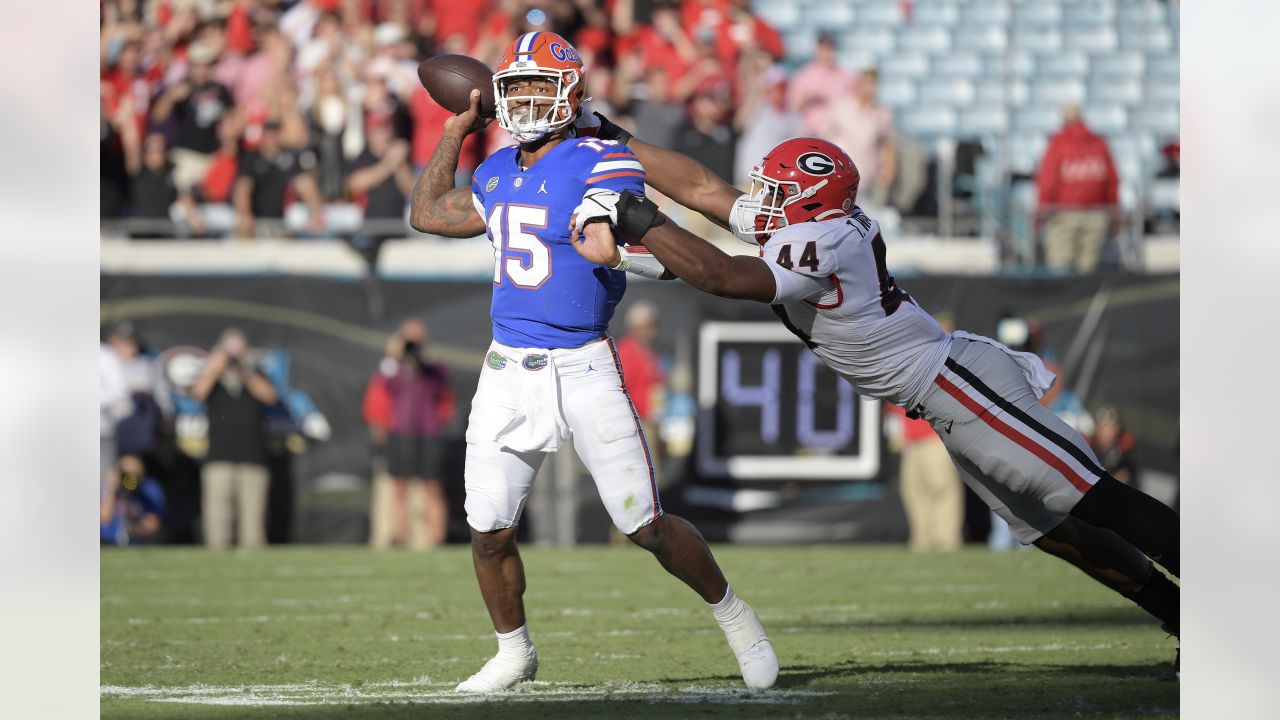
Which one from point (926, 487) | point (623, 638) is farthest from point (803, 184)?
point (926, 487)

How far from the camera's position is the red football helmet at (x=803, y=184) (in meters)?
4.73

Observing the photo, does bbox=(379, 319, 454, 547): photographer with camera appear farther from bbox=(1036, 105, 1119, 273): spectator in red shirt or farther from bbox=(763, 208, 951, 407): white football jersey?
bbox=(763, 208, 951, 407): white football jersey

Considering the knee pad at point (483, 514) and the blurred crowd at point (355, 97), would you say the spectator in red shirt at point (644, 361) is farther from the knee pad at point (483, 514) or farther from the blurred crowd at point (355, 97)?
the knee pad at point (483, 514)

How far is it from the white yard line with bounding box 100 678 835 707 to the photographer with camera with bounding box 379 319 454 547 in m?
5.80

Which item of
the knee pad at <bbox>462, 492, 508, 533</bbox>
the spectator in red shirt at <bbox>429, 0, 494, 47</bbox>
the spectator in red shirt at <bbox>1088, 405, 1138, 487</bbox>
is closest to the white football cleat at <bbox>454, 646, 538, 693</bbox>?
the knee pad at <bbox>462, 492, 508, 533</bbox>

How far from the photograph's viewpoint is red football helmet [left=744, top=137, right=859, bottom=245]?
4730mm

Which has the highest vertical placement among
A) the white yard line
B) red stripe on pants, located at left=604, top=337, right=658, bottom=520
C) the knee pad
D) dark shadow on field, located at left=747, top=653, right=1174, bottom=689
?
red stripe on pants, located at left=604, top=337, right=658, bottom=520

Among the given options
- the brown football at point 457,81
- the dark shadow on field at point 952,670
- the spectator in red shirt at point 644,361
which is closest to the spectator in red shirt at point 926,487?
the spectator in red shirt at point 644,361

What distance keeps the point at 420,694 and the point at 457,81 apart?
1.99 metres

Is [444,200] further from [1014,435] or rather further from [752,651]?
[1014,435]

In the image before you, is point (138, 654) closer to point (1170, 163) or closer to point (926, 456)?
point (926, 456)

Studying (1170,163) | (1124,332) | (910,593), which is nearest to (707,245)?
(910,593)

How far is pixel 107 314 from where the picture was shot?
36.3ft
